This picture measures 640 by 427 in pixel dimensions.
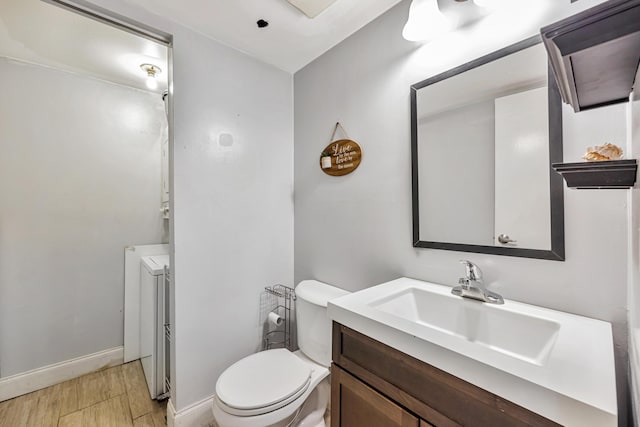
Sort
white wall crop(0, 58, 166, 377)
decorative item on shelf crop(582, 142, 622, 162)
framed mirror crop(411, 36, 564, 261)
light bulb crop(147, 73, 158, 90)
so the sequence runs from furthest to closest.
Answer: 1. light bulb crop(147, 73, 158, 90)
2. white wall crop(0, 58, 166, 377)
3. framed mirror crop(411, 36, 564, 261)
4. decorative item on shelf crop(582, 142, 622, 162)

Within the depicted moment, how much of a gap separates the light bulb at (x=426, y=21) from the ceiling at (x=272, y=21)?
0.95 feet

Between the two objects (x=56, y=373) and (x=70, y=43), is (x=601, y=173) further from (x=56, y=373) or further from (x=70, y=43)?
(x=56, y=373)

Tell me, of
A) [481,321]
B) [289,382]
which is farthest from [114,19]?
[481,321]

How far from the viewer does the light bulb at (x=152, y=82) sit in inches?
83.7

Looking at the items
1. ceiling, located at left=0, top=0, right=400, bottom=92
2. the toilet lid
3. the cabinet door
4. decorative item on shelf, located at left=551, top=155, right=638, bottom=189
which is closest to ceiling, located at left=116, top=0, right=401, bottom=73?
ceiling, located at left=0, top=0, right=400, bottom=92

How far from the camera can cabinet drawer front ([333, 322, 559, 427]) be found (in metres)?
0.58

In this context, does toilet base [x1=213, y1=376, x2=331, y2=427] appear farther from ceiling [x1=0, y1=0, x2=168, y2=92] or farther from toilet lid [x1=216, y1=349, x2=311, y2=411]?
ceiling [x1=0, y1=0, x2=168, y2=92]

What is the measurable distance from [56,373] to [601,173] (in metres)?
3.17

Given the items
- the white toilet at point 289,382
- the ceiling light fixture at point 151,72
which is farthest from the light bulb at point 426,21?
the ceiling light fixture at point 151,72

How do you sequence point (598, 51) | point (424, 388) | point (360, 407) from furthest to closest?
point (360, 407)
point (424, 388)
point (598, 51)

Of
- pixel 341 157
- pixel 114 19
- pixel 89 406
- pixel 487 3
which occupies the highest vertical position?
pixel 114 19

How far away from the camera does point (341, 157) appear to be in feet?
5.43

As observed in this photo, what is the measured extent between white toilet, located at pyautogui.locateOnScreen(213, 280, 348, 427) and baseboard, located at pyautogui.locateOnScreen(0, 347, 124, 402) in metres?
1.52

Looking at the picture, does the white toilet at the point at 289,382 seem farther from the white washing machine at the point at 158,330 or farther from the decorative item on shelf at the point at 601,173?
the decorative item on shelf at the point at 601,173
